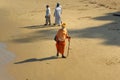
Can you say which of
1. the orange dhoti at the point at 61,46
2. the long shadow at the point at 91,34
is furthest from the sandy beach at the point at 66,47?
the orange dhoti at the point at 61,46

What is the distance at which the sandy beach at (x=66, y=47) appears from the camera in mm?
15477

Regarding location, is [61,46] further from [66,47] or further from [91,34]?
[91,34]

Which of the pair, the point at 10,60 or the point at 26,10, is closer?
the point at 10,60

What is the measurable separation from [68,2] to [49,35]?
38.2ft

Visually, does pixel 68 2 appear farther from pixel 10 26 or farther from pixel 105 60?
pixel 105 60

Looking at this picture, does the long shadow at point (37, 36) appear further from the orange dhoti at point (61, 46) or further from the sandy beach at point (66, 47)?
the orange dhoti at point (61, 46)

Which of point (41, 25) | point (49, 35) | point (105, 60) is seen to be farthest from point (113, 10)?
point (105, 60)

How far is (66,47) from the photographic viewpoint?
18656 millimetres

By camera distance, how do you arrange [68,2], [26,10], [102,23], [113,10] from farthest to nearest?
1. [68,2]
2. [26,10]
3. [113,10]
4. [102,23]

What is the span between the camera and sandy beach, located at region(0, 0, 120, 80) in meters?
15.5

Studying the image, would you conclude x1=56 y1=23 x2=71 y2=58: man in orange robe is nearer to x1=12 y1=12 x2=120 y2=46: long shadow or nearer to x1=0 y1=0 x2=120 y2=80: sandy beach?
x1=0 y1=0 x2=120 y2=80: sandy beach

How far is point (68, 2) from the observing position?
3247 cm

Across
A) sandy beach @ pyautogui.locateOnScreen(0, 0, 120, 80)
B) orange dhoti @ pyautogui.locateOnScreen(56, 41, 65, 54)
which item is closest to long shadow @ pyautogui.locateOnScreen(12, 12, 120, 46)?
sandy beach @ pyautogui.locateOnScreen(0, 0, 120, 80)

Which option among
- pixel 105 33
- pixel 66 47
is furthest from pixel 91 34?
pixel 66 47
